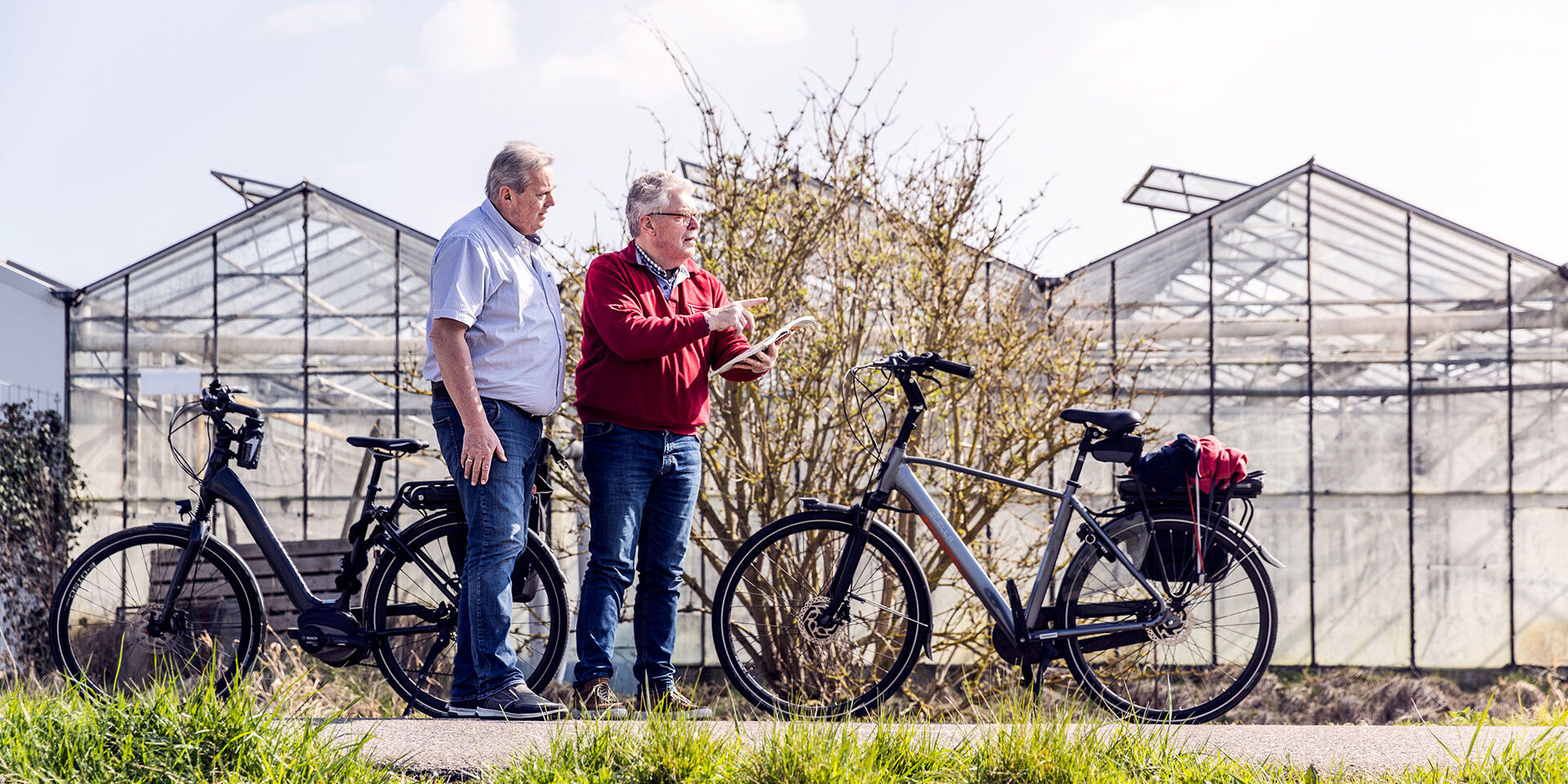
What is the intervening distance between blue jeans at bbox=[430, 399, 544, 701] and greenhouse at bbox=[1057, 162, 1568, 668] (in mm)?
7727

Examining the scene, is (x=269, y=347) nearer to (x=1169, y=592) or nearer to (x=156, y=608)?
(x=156, y=608)

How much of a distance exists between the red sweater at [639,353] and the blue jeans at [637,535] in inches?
2.6

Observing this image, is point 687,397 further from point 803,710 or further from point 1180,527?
point 1180,527

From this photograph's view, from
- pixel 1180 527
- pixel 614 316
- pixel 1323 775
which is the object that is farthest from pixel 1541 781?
pixel 614 316

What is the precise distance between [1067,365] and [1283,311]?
5.21 meters

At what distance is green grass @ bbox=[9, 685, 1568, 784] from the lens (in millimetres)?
2342

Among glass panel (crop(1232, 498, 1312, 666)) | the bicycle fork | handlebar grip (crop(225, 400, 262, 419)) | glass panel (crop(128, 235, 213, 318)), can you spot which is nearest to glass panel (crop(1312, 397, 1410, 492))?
glass panel (crop(1232, 498, 1312, 666))

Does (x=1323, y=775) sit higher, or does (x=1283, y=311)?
(x=1283, y=311)

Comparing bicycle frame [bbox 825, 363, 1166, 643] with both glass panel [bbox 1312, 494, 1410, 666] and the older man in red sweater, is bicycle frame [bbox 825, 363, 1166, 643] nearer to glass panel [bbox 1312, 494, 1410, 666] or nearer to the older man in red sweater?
the older man in red sweater

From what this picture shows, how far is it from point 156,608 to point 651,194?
6.35 feet

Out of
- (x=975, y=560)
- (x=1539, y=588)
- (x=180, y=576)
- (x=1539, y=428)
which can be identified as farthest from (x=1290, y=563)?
(x=180, y=576)

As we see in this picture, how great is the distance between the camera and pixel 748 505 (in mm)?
6160

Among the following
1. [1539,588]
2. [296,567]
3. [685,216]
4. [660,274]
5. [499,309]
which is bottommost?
[1539,588]

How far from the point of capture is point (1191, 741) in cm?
274
